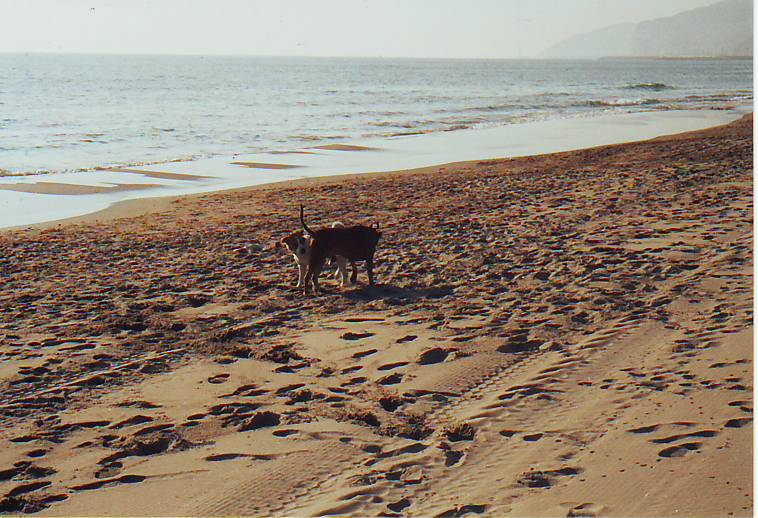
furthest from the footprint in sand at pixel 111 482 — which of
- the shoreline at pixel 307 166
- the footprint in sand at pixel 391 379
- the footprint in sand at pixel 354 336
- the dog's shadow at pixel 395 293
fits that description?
the shoreline at pixel 307 166

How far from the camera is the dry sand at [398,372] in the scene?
3.68 meters

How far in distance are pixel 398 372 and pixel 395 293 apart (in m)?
2.16

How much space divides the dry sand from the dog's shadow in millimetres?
37

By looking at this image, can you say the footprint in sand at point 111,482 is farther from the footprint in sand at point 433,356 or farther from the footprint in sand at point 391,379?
the footprint in sand at point 433,356

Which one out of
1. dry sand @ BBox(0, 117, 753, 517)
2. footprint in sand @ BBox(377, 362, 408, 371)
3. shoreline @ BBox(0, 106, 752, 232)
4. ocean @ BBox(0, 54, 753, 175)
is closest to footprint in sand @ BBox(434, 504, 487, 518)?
dry sand @ BBox(0, 117, 753, 517)

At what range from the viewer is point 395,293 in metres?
7.42

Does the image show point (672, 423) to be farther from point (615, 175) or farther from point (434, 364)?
point (615, 175)

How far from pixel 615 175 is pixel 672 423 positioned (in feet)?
35.2

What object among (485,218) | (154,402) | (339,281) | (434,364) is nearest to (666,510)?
(434,364)

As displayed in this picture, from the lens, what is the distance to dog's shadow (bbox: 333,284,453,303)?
723cm

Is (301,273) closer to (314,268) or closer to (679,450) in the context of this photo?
(314,268)

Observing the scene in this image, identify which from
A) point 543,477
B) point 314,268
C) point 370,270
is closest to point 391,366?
point 543,477

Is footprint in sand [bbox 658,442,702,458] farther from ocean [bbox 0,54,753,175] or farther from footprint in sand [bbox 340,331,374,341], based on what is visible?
Answer: ocean [bbox 0,54,753,175]

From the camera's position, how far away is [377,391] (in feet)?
16.3
